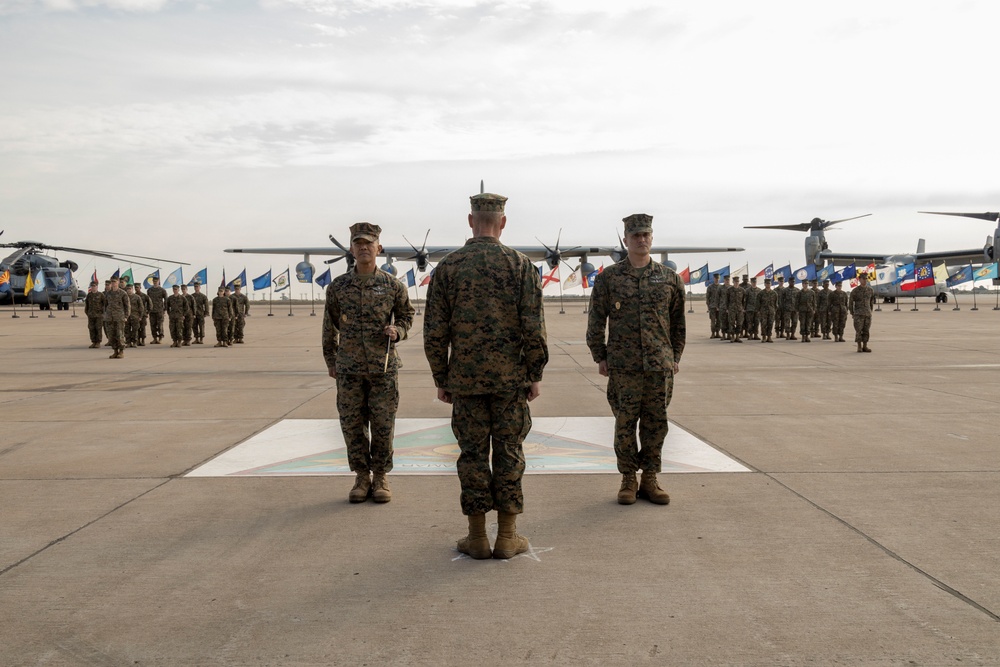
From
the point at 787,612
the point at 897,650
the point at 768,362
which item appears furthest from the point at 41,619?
the point at 768,362

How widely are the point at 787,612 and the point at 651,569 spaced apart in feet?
2.23

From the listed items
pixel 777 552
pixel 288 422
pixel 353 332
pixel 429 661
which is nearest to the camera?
pixel 429 661

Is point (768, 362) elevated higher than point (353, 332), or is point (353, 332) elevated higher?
point (353, 332)

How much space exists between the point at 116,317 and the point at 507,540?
50.1 feet

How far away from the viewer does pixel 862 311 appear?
16.1 meters

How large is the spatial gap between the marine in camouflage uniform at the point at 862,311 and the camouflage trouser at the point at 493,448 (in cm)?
1390

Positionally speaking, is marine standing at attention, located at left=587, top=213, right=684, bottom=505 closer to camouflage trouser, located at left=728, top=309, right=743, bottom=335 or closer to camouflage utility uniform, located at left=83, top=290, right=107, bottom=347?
camouflage trouser, located at left=728, top=309, right=743, bottom=335

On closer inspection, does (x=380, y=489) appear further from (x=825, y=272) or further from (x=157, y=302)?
(x=825, y=272)

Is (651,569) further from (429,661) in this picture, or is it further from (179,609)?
(179,609)

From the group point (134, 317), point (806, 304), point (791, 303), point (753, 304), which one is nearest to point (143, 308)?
point (134, 317)

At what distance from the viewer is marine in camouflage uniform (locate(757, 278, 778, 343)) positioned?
20406 mm

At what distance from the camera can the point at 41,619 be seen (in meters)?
3.10

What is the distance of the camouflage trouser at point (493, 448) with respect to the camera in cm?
398

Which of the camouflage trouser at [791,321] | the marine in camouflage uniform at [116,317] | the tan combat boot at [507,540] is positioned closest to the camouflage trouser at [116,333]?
the marine in camouflage uniform at [116,317]
